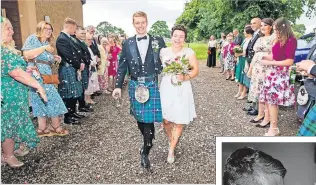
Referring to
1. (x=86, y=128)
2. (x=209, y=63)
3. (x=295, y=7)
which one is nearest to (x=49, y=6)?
(x=86, y=128)

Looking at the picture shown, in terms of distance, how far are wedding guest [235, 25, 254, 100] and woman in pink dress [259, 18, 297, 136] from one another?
0.43 feet

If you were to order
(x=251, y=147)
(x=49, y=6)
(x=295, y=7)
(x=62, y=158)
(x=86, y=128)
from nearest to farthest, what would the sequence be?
(x=251, y=147) → (x=295, y=7) → (x=49, y=6) → (x=62, y=158) → (x=86, y=128)

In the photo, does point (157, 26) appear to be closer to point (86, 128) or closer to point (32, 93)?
point (86, 128)

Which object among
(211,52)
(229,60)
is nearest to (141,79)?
(211,52)

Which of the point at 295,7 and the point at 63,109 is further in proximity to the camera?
the point at 63,109

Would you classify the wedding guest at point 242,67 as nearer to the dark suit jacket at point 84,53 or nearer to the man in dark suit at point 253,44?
the man in dark suit at point 253,44

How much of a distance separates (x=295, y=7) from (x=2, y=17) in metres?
1.50

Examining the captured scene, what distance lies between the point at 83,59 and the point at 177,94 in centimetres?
100

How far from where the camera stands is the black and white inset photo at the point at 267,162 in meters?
1.47

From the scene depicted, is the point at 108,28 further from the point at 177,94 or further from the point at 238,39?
the point at 238,39

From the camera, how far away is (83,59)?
8.99 feet

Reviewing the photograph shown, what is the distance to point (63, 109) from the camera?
2354mm

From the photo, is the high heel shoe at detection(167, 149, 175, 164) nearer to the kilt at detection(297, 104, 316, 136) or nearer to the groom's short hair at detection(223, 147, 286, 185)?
the groom's short hair at detection(223, 147, 286, 185)

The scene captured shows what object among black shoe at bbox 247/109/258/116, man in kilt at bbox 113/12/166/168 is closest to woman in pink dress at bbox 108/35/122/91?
man in kilt at bbox 113/12/166/168
